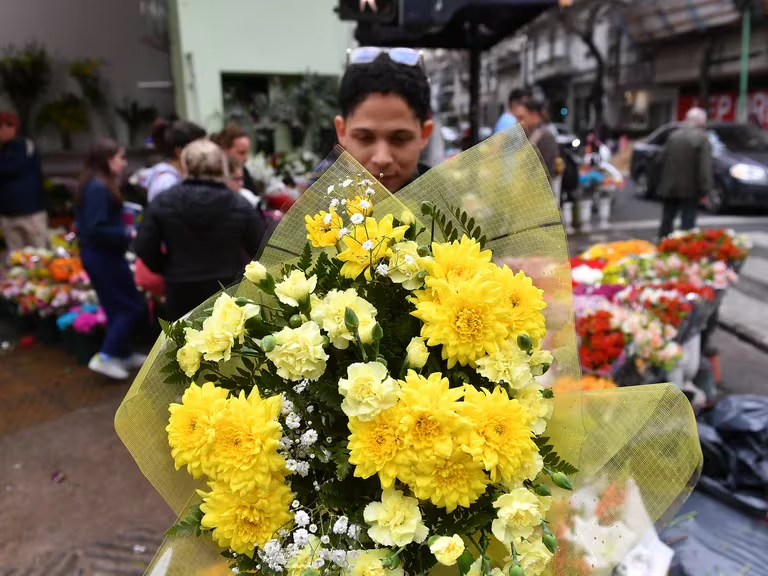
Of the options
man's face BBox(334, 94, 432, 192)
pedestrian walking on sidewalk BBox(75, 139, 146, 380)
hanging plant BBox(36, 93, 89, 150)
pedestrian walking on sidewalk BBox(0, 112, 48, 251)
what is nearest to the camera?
man's face BBox(334, 94, 432, 192)

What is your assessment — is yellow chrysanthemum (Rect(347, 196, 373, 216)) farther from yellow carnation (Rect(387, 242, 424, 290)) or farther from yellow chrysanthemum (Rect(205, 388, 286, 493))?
yellow chrysanthemum (Rect(205, 388, 286, 493))

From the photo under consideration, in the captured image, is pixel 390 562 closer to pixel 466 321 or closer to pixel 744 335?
pixel 466 321

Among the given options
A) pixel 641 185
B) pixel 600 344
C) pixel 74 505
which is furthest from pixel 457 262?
pixel 641 185

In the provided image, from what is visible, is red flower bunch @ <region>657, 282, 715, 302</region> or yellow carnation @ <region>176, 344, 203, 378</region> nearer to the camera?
yellow carnation @ <region>176, 344, 203, 378</region>

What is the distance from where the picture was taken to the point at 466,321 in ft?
3.05

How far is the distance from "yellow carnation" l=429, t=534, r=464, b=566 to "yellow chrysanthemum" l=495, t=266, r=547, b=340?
0.31 m

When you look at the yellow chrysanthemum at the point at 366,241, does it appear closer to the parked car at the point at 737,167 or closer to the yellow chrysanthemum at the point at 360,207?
the yellow chrysanthemum at the point at 360,207

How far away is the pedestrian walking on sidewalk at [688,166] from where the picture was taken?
26.7 feet

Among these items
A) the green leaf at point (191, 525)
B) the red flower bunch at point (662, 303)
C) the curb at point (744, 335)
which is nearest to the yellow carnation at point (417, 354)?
the green leaf at point (191, 525)

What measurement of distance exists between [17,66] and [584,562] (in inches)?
425

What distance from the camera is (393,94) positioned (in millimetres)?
1845

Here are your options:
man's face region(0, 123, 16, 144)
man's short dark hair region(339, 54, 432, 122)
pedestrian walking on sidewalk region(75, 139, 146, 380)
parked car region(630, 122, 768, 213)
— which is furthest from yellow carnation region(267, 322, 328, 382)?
parked car region(630, 122, 768, 213)

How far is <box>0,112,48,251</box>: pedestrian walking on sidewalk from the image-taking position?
6184mm

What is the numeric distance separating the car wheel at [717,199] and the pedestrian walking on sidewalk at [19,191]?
10.5m
